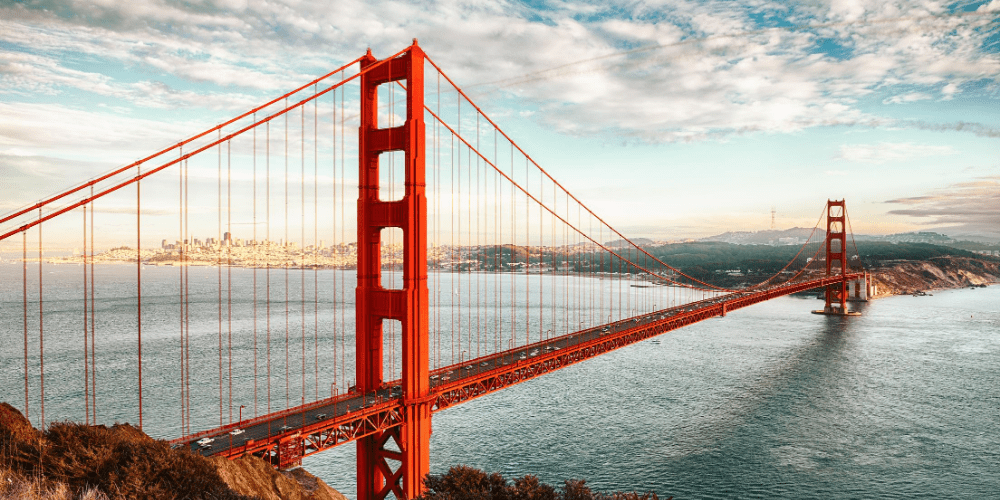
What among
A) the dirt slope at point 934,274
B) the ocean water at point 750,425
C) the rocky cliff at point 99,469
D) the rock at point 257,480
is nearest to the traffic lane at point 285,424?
the rock at point 257,480

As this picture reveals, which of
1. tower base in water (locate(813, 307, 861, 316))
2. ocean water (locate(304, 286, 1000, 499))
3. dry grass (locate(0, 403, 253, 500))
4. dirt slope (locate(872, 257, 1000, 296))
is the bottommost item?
ocean water (locate(304, 286, 1000, 499))

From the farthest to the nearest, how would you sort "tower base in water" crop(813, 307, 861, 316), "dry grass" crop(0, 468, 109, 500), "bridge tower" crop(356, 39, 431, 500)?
1. "tower base in water" crop(813, 307, 861, 316)
2. "bridge tower" crop(356, 39, 431, 500)
3. "dry grass" crop(0, 468, 109, 500)

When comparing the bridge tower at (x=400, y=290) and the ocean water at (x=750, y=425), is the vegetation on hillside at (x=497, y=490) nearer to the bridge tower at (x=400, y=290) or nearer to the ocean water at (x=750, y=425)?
the bridge tower at (x=400, y=290)

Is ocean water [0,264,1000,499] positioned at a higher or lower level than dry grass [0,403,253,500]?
lower

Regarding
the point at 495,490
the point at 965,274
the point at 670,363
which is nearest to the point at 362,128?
the point at 495,490

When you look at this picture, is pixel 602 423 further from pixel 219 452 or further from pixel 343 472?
pixel 219 452

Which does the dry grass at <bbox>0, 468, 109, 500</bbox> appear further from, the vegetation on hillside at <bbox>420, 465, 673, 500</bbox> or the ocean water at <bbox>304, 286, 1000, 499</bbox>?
the ocean water at <bbox>304, 286, 1000, 499</bbox>

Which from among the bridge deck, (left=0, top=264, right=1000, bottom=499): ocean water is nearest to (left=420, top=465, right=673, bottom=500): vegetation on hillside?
the bridge deck
